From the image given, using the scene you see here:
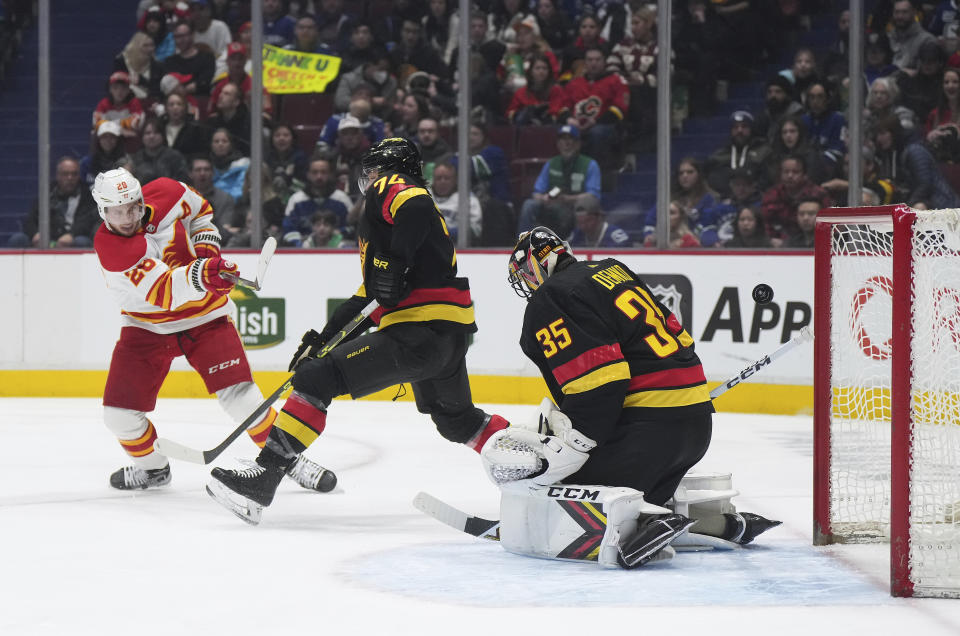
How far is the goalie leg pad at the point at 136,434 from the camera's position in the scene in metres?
4.05

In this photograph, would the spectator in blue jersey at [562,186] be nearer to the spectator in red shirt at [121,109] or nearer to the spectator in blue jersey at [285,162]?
the spectator in blue jersey at [285,162]

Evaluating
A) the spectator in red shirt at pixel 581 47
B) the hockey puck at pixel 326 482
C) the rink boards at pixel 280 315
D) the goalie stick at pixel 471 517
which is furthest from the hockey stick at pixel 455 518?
the spectator in red shirt at pixel 581 47

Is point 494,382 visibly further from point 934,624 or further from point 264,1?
point 934,624

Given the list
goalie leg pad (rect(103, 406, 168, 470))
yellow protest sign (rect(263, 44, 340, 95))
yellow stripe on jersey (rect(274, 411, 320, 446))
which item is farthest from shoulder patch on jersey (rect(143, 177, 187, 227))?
yellow protest sign (rect(263, 44, 340, 95))

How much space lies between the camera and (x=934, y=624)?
2436mm

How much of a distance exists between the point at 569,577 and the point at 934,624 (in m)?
0.78

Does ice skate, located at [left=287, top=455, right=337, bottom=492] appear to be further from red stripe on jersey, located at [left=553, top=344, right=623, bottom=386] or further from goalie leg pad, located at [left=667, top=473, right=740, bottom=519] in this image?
red stripe on jersey, located at [left=553, top=344, right=623, bottom=386]

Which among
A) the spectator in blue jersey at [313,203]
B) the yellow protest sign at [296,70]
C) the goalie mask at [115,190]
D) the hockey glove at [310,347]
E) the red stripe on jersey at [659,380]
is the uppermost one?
the yellow protest sign at [296,70]

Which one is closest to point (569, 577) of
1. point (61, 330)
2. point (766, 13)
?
point (766, 13)

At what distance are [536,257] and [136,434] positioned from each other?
68.0 inches

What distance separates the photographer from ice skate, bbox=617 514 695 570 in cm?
286

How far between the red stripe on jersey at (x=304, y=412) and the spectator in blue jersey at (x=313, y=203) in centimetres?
382

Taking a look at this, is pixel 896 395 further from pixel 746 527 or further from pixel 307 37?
pixel 307 37

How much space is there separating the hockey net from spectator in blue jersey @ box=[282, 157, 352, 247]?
3.94 meters
